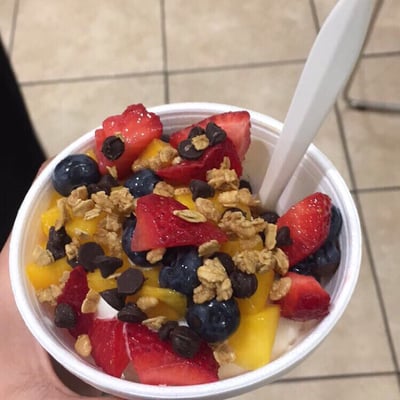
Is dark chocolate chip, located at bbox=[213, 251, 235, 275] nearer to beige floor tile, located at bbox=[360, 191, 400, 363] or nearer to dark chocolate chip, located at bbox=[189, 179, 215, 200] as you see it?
dark chocolate chip, located at bbox=[189, 179, 215, 200]

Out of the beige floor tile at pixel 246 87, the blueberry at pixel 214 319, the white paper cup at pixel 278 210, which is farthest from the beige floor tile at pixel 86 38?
the blueberry at pixel 214 319

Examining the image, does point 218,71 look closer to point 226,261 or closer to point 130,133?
point 130,133

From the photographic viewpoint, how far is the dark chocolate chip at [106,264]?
63 cm

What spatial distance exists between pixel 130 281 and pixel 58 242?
4.2 inches

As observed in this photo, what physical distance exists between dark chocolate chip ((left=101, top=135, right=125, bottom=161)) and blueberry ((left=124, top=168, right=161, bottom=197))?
1.4 inches

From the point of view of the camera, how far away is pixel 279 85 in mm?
1709

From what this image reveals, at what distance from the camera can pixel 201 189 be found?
25.8 inches

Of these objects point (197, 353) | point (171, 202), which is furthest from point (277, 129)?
point (197, 353)

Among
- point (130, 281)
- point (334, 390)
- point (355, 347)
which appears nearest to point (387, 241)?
point (355, 347)

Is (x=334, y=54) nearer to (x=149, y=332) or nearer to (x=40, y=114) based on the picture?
(x=149, y=332)

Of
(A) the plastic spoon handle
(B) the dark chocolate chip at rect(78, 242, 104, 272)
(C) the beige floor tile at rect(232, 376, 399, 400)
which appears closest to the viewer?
(A) the plastic spoon handle

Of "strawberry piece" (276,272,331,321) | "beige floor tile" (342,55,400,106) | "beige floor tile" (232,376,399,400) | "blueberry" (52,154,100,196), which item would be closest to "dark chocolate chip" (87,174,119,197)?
"blueberry" (52,154,100,196)

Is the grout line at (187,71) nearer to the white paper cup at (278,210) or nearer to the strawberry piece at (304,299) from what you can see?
the white paper cup at (278,210)

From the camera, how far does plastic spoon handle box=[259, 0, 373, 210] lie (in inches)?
21.4
